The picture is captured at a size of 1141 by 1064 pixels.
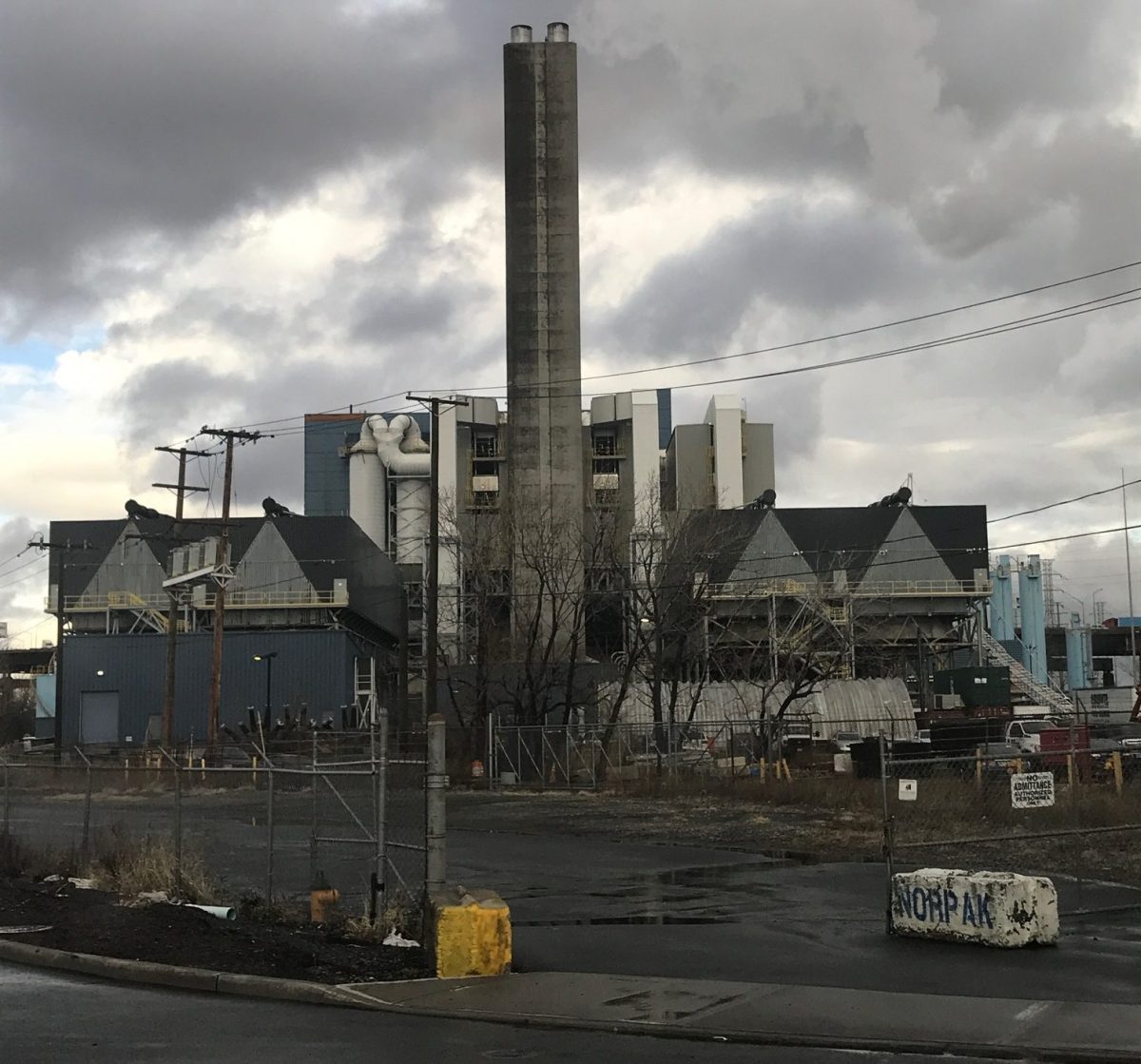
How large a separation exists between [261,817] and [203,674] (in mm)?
50584

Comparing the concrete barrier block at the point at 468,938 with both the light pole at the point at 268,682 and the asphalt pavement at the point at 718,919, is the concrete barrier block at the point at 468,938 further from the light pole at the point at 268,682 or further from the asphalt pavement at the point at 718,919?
the light pole at the point at 268,682

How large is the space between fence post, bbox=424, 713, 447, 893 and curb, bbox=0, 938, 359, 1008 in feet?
5.24

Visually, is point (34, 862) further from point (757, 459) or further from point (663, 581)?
point (757, 459)

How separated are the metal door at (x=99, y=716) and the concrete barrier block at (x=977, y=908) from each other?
76.8 m

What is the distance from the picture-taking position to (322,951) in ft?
40.0

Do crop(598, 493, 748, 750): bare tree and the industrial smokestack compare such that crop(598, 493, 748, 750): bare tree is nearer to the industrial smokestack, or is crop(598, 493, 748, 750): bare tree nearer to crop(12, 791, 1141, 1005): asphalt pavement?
the industrial smokestack

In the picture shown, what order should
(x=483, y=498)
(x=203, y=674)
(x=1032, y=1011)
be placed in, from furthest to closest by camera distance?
(x=483, y=498) < (x=203, y=674) < (x=1032, y=1011)

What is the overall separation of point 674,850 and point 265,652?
61.6m

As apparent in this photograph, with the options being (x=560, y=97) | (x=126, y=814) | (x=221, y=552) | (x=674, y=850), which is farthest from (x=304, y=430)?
(x=674, y=850)

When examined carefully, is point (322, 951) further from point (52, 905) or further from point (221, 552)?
point (221, 552)

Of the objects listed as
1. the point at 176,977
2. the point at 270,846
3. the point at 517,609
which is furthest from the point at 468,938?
the point at 517,609

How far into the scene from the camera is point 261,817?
33.1 m

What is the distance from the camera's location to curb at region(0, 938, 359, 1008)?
10609mm

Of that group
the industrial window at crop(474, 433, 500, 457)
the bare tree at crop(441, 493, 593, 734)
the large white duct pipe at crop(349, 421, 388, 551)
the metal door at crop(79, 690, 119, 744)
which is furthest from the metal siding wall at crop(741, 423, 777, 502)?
the metal door at crop(79, 690, 119, 744)
